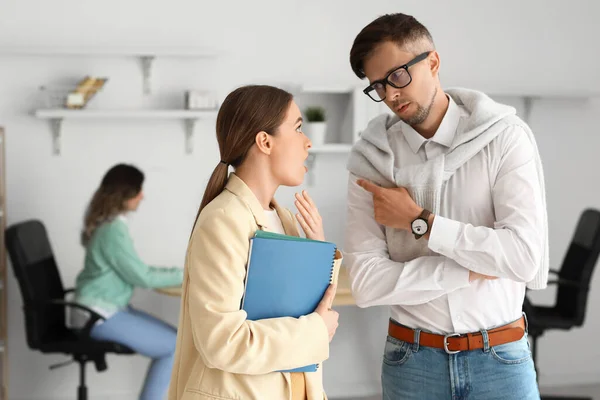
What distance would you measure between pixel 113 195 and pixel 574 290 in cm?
226

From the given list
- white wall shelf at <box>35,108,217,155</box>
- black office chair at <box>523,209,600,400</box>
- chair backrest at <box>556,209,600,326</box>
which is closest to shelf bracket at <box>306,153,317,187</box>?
white wall shelf at <box>35,108,217,155</box>

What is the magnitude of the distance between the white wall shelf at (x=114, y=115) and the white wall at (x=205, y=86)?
0.05 metres

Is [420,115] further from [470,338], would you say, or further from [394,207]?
[470,338]

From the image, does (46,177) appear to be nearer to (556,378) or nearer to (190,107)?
(190,107)

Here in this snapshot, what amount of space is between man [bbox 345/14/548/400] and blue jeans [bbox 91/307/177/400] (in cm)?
196

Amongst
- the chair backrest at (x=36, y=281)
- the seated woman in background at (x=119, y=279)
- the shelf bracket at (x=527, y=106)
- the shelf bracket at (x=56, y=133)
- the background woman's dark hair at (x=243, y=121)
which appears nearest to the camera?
the background woman's dark hair at (x=243, y=121)

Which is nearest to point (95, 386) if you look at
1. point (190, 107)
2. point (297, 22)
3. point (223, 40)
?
point (190, 107)

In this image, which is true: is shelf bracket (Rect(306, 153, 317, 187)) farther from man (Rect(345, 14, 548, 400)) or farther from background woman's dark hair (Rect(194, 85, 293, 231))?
background woman's dark hair (Rect(194, 85, 293, 231))

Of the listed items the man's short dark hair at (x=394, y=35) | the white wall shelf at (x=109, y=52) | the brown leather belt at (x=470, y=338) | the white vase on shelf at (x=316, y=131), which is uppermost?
the man's short dark hair at (x=394, y=35)

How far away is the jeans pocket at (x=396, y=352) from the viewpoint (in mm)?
1727

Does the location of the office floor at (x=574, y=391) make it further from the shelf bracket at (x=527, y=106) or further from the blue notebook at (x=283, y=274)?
the blue notebook at (x=283, y=274)

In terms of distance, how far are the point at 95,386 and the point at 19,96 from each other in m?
1.56

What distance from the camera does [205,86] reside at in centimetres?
409

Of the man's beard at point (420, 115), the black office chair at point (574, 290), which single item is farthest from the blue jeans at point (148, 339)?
→ the man's beard at point (420, 115)
